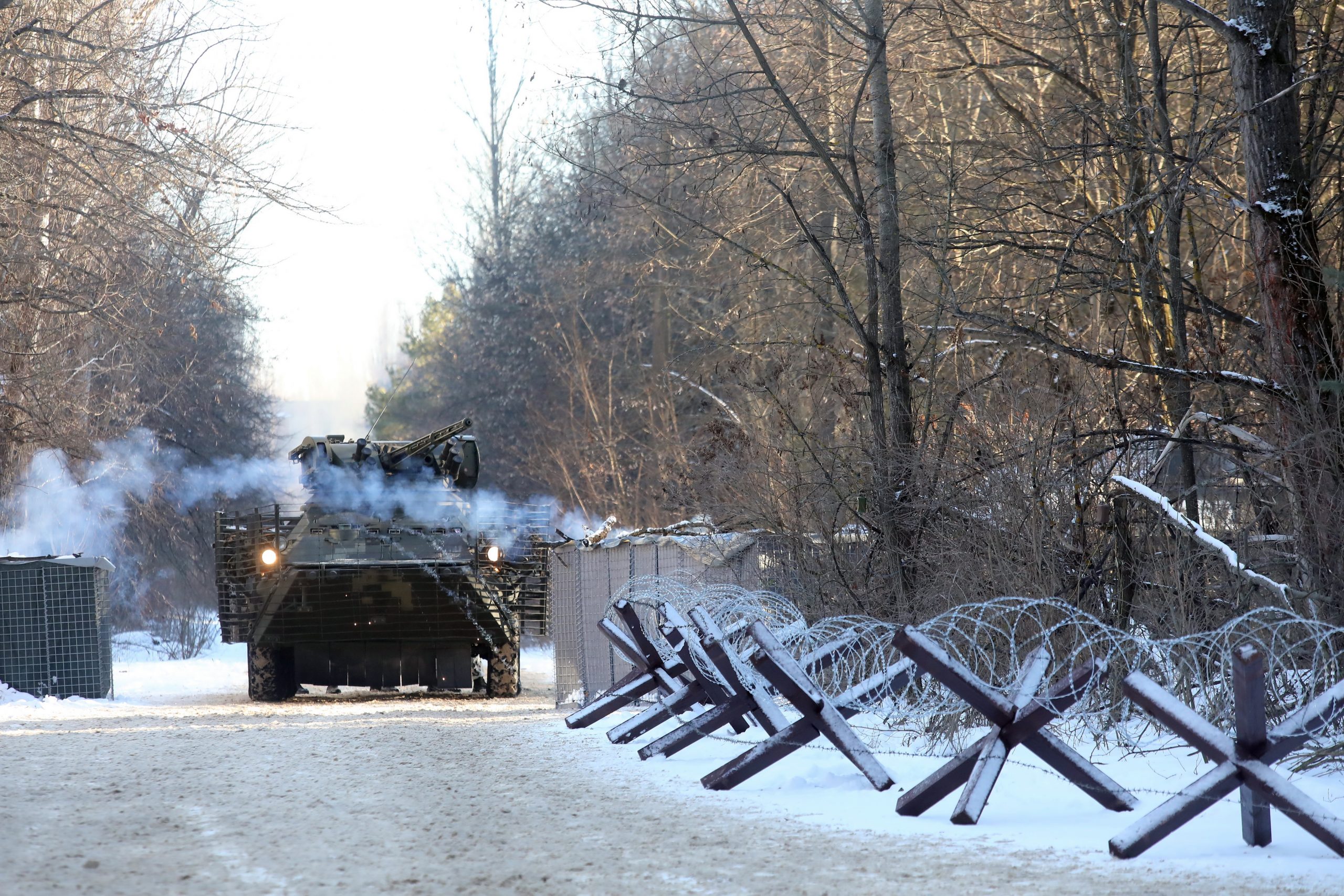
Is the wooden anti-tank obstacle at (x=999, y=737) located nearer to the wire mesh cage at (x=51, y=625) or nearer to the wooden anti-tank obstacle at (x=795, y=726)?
the wooden anti-tank obstacle at (x=795, y=726)

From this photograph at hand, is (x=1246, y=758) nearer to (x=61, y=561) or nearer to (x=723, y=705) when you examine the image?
(x=723, y=705)

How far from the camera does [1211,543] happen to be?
8.82 m

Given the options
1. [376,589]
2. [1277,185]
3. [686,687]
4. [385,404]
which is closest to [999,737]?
[686,687]

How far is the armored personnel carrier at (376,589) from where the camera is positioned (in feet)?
52.9

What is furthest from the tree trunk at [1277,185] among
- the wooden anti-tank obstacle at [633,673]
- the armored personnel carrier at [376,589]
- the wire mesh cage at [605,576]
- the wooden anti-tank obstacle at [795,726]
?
the armored personnel carrier at [376,589]

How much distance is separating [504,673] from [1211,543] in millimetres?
9799

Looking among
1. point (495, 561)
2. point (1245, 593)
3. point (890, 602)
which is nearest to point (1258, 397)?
point (1245, 593)

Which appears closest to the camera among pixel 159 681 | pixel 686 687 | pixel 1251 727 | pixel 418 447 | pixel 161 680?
pixel 1251 727

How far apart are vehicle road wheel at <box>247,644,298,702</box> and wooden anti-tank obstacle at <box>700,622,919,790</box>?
9.31 m

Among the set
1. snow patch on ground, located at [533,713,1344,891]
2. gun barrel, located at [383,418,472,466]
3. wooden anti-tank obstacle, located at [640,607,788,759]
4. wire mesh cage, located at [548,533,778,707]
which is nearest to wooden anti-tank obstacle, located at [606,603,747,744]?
wooden anti-tank obstacle, located at [640,607,788,759]

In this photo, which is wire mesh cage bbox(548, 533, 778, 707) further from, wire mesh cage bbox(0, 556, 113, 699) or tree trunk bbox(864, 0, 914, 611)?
wire mesh cage bbox(0, 556, 113, 699)

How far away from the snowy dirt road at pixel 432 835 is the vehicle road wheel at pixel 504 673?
5.27 m

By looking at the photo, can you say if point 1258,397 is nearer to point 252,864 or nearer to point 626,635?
point 626,635

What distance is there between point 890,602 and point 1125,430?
3516 mm
